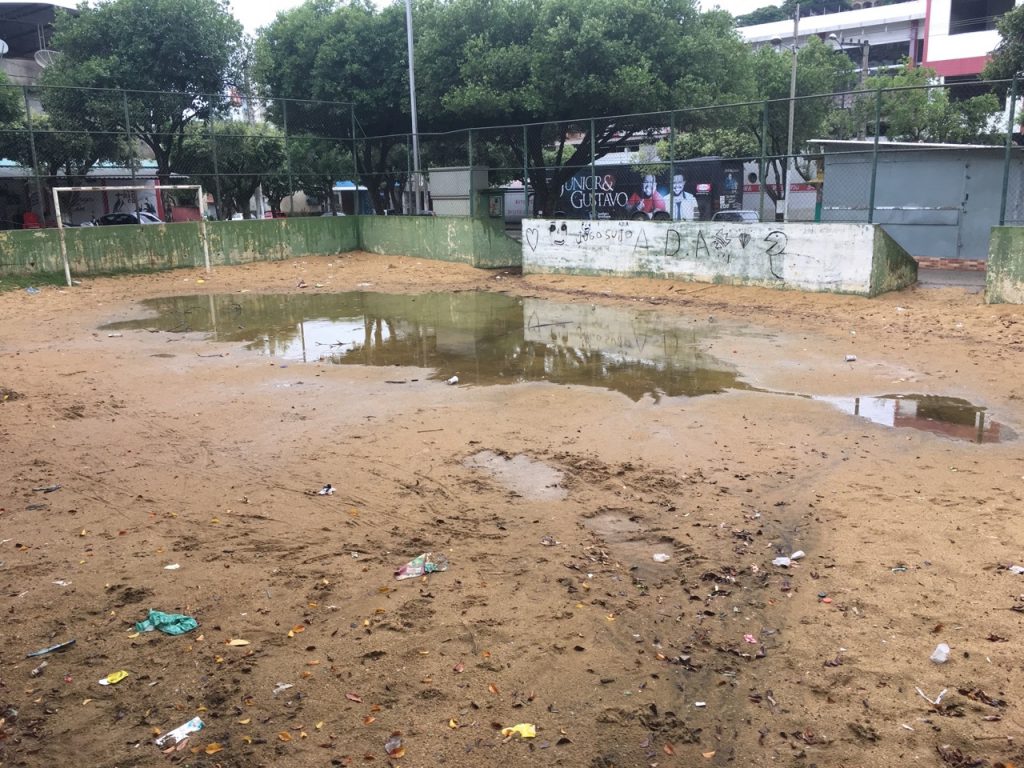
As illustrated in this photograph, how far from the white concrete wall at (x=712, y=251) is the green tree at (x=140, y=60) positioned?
37.0 ft

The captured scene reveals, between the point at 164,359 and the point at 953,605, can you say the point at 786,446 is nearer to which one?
the point at 953,605

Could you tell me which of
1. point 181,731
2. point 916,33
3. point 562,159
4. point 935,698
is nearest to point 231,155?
point 562,159

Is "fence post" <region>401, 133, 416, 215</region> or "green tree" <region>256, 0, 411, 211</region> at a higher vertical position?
"green tree" <region>256, 0, 411, 211</region>

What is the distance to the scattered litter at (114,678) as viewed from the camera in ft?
11.7

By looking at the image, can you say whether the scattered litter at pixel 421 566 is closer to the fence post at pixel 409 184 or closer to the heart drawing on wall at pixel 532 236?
the heart drawing on wall at pixel 532 236

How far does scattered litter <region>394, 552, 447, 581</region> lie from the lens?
4.56 m

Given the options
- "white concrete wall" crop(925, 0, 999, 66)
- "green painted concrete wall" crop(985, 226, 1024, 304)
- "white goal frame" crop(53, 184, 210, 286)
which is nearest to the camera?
"green painted concrete wall" crop(985, 226, 1024, 304)

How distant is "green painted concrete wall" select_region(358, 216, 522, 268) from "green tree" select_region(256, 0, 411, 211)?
2021mm

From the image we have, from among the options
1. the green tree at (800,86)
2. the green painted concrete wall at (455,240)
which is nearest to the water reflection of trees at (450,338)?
the green painted concrete wall at (455,240)

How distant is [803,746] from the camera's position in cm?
316

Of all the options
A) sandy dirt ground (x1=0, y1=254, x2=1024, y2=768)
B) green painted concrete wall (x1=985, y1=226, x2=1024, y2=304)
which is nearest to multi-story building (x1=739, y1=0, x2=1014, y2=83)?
green painted concrete wall (x1=985, y1=226, x2=1024, y2=304)

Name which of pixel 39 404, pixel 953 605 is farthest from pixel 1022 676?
pixel 39 404

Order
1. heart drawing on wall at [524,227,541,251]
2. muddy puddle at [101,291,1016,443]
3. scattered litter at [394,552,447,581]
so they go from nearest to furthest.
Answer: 1. scattered litter at [394,552,447,581]
2. muddy puddle at [101,291,1016,443]
3. heart drawing on wall at [524,227,541,251]

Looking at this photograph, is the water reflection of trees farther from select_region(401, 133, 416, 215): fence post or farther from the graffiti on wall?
select_region(401, 133, 416, 215): fence post
